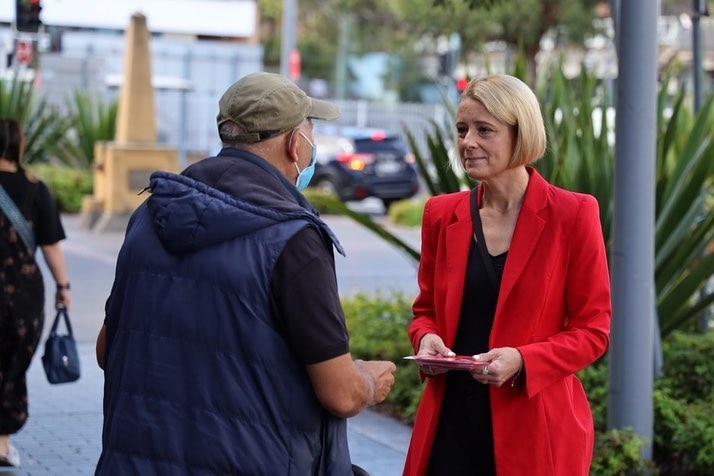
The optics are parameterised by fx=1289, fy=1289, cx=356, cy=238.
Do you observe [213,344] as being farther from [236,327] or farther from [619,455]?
[619,455]

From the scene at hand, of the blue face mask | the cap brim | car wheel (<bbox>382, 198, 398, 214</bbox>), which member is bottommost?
car wheel (<bbox>382, 198, 398, 214</bbox>)

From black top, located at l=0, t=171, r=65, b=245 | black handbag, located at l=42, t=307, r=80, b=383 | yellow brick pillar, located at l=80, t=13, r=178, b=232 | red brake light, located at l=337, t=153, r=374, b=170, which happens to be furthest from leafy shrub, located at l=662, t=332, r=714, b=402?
red brake light, located at l=337, t=153, r=374, b=170

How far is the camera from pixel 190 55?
132 ft

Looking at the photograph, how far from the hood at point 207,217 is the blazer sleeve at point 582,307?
86cm

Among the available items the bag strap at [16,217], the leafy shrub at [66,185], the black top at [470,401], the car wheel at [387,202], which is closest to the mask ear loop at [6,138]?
the bag strap at [16,217]

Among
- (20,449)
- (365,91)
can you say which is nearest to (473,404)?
(20,449)

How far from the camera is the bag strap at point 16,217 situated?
6.24m

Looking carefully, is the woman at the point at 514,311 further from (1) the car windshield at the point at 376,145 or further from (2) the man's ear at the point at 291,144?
(1) the car windshield at the point at 376,145

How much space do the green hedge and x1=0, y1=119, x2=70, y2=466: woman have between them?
230cm

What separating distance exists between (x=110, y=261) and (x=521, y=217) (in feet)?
42.8

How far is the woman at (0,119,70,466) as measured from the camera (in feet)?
20.6

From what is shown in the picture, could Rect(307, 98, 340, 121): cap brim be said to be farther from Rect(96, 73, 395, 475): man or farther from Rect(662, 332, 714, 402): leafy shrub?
Rect(662, 332, 714, 402): leafy shrub

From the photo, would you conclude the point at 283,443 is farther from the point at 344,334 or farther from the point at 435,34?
the point at 435,34

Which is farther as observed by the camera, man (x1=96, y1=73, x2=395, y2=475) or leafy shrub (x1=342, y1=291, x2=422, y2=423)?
leafy shrub (x1=342, y1=291, x2=422, y2=423)
